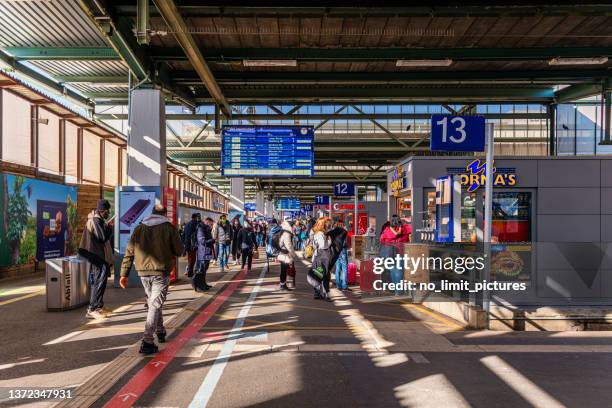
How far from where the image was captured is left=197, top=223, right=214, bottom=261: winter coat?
11.8 metres

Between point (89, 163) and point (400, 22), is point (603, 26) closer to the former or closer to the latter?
point (400, 22)

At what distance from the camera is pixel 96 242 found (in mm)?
8555

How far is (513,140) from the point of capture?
2434 cm

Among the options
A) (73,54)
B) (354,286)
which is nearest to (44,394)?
(354,286)

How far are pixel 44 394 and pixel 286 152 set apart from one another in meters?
13.4

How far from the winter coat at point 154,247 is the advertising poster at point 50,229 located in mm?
10663

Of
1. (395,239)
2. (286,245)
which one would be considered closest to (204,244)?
(286,245)

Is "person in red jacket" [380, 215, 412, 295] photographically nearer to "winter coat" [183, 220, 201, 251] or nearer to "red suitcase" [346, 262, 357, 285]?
"red suitcase" [346, 262, 357, 285]

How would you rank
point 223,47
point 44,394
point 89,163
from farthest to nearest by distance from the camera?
1. point 89,163
2. point 223,47
3. point 44,394

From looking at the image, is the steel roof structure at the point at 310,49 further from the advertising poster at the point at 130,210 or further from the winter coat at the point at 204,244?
the winter coat at the point at 204,244

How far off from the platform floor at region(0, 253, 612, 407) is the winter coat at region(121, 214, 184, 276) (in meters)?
1.01

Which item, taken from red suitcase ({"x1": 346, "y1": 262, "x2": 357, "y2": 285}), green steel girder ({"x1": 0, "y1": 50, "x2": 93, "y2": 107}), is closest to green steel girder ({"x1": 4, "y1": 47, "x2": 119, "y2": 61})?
green steel girder ({"x1": 0, "y1": 50, "x2": 93, "y2": 107})

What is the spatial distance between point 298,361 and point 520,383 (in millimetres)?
2360

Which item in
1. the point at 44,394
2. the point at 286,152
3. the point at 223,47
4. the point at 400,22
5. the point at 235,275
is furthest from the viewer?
the point at 286,152
